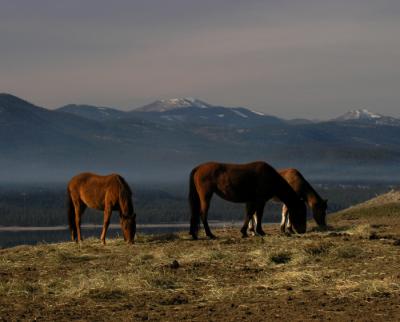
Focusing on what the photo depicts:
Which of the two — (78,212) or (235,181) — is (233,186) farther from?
(78,212)

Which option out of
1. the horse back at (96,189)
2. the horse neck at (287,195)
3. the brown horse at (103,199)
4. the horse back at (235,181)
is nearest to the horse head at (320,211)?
the horse neck at (287,195)

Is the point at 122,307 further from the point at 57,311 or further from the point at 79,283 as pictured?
the point at 79,283

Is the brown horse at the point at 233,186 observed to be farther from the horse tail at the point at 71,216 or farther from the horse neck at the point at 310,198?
the horse tail at the point at 71,216

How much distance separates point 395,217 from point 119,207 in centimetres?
1360

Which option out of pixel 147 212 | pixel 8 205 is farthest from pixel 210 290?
pixel 8 205

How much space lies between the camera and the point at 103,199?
2370cm

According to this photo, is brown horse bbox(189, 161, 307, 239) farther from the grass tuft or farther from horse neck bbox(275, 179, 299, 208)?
the grass tuft

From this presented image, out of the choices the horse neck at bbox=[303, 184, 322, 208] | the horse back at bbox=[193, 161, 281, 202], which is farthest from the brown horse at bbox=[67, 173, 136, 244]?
the horse neck at bbox=[303, 184, 322, 208]

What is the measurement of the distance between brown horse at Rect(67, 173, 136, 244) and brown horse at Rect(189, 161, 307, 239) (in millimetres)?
1772

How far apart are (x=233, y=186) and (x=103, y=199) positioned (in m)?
3.48

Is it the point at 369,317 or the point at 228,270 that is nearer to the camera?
the point at 369,317

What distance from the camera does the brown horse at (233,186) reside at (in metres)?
23.9

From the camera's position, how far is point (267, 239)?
22000mm

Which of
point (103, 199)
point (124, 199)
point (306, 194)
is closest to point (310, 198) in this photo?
point (306, 194)
